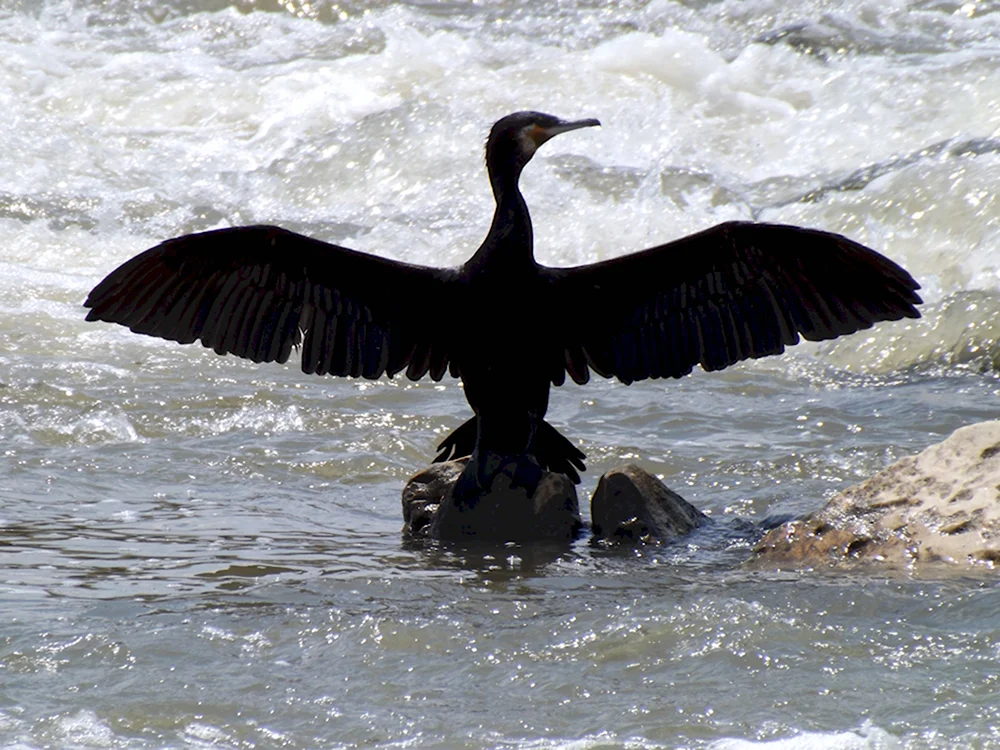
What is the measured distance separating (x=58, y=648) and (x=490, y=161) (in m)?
2.39

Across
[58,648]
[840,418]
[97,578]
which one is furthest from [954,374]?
[58,648]

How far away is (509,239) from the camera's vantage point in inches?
196

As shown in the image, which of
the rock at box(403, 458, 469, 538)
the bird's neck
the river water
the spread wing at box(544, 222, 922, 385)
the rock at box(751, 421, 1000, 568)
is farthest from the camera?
the rock at box(403, 458, 469, 538)

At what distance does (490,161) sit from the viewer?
16.9ft

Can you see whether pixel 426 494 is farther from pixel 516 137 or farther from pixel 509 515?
pixel 516 137

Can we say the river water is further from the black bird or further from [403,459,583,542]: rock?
the black bird

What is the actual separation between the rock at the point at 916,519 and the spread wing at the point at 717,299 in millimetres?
611

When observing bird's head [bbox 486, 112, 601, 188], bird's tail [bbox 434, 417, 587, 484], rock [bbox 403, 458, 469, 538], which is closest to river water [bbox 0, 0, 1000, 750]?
rock [bbox 403, 458, 469, 538]

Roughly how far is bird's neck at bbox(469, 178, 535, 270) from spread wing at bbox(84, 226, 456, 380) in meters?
0.18

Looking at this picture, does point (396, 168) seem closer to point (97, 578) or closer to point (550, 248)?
point (550, 248)

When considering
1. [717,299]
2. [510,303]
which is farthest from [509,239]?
[717,299]

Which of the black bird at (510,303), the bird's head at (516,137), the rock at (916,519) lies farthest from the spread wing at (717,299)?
the rock at (916,519)

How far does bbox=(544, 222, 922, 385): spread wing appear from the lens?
5.08m

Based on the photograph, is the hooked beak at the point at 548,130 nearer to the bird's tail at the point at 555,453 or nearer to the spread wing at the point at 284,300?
the spread wing at the point at 284,300
